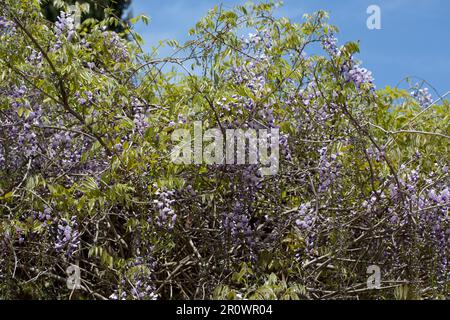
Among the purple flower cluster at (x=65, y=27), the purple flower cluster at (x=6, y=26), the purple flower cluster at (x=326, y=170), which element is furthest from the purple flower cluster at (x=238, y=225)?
the purple flower cluster at (x=6, y=26)

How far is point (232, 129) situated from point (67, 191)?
864mm

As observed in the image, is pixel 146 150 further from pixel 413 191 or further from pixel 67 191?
pixel 413 191

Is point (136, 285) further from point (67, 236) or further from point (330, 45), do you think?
point (330, 45)

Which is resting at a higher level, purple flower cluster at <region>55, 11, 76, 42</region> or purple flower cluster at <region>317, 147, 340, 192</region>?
purple flower cluster at <region>55, 11, 76, 42</region>

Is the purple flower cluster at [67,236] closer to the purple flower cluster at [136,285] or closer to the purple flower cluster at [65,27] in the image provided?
the purple flower cluster at [136,285]

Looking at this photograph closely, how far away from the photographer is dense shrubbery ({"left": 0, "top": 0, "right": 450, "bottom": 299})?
3418 millimetres

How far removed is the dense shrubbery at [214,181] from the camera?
3418 mm

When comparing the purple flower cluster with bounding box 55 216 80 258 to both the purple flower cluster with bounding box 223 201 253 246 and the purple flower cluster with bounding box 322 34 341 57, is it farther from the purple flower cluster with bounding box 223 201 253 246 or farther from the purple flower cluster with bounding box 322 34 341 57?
the purple flower cluster with bounding box 322 34 341 57

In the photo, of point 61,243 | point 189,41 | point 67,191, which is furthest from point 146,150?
point 189,41

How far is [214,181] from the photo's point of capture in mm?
3684

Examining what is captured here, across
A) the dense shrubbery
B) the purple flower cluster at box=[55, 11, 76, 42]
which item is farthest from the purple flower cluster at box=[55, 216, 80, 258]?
the purple flower cluster at box=[55, 11, 76, 42]

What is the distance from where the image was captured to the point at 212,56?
4.23m
